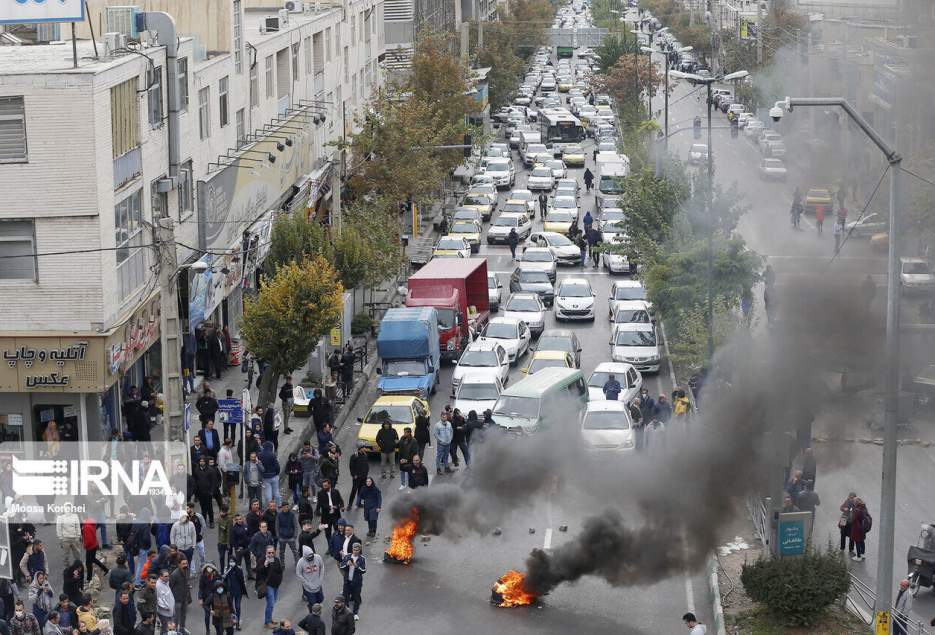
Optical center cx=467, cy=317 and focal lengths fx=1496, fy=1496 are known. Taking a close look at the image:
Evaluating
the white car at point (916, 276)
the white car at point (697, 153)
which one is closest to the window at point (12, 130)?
the white car at point (916, 276)

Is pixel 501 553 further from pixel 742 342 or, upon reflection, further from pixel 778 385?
pixel 742 342

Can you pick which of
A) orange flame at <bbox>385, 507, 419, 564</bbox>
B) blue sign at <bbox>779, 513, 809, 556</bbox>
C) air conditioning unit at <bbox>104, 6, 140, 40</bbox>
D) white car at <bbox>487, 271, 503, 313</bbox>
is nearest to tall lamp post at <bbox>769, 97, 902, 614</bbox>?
blue sign at <bbox>779, 513, 809, 556</bbox>

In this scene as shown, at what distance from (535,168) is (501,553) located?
5090 cm

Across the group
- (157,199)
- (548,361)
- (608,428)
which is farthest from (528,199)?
(608,428)

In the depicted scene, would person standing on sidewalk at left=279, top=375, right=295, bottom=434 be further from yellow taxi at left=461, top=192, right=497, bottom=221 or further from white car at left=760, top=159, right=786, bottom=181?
yellow taxi at left=461, top=192, right=497, bottom=221

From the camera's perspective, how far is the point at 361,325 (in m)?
44.0

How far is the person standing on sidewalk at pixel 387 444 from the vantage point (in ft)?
100.0

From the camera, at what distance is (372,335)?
4428 centimetres

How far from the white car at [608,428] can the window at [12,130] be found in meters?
12.4

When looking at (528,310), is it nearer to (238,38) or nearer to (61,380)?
(238,38)

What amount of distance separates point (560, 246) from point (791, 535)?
109ft

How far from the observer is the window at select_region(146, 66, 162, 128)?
33122 millimetres

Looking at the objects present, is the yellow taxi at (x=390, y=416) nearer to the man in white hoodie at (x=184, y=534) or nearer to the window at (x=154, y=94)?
the man in white hoodie at (x=184, y=534)

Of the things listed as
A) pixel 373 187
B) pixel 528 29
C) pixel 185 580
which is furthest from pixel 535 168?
pixel 528 29
